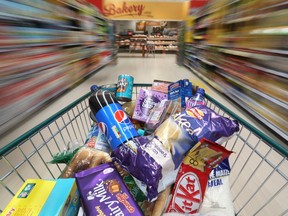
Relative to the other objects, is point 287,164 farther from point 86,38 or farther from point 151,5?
point 151,5

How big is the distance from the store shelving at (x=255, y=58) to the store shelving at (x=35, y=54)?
2.85 meters

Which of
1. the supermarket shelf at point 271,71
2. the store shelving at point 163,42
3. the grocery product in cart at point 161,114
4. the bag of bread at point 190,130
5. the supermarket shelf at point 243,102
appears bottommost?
the store shelving at point 163,42

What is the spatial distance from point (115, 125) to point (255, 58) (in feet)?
7.94

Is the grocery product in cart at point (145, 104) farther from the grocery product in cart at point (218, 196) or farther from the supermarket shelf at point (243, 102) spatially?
the supermarket shelf at point (243, 102)

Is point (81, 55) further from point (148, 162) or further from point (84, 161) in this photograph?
point (148, 162)

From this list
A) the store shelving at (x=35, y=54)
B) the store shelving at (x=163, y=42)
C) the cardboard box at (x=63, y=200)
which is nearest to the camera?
the cardboard box at (x=63, y=200)

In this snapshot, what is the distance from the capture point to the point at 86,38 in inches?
182

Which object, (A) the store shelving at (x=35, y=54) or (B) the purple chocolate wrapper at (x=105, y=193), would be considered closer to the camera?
(B) the purple chocolate wrapper at (x=105, y=193)

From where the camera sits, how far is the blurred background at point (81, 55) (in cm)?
194

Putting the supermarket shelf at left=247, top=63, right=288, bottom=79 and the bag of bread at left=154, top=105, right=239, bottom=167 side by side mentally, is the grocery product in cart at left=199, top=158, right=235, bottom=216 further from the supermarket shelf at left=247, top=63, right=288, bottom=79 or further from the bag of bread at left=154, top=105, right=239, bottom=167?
the supermarket shelf at left=247, top=63, right=288, bottom=79

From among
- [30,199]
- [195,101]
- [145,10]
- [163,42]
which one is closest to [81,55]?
[195,101]

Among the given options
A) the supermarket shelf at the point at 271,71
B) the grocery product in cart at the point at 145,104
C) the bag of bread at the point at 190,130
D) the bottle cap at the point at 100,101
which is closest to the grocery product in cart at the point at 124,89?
the grocery product in cart at the point at 145,104

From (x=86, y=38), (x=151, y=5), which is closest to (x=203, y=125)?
(x=86, y=38)

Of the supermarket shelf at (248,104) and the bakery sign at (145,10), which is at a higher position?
the bakery sign at (145,10)
